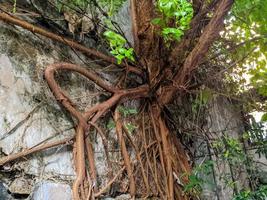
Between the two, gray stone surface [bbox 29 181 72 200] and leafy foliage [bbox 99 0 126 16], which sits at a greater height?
leafy foliage [bbox 99 0 126 16]

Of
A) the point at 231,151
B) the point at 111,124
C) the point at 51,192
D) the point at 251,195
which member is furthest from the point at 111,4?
the point at 251,195

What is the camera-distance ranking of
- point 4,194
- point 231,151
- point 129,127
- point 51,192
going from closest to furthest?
point 4,194 < point 51,192 < point 129,127 < point 231,151

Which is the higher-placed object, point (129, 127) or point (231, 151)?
point (129, 127)

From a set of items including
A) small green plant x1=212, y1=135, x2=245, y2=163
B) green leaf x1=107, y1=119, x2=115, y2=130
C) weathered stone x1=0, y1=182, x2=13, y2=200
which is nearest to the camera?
weathered stone x1=0, y1=182, x2=13, y2=200

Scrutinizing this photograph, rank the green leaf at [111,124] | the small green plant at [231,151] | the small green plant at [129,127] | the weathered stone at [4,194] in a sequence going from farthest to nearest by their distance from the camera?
the small green plant at [231,151], the small green plant at [129,127], the green leaf at [111,124], the weathered stone at [4,194]

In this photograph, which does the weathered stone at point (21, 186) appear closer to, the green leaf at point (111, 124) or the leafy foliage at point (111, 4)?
the green leaf at point (111, 124)

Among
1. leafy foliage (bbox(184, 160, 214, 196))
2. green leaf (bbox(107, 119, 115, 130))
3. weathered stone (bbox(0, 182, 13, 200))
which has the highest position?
green leaf (bbox(107, 119, 115, 130))

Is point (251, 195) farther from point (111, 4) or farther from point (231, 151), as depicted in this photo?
point (111, 4)

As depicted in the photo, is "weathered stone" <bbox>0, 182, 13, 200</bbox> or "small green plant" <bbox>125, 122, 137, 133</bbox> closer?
"weathered stone" <bbox>0, 182, 13, 200</bbox>

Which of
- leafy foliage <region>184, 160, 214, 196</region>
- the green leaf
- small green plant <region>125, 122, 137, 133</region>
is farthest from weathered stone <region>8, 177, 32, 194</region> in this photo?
leafy foliage <region>184, 160, 214, 196</region>

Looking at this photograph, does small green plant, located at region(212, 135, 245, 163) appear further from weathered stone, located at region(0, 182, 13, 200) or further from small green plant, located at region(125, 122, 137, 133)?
weathered stone, located at region(0, 182, 13, 200)

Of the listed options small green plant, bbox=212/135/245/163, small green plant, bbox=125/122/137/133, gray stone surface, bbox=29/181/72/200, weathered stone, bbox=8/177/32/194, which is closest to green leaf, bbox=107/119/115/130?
small green plant, bbox=125/122/137/133

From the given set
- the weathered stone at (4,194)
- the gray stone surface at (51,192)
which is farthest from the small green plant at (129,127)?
the weathered stone at (4,194)

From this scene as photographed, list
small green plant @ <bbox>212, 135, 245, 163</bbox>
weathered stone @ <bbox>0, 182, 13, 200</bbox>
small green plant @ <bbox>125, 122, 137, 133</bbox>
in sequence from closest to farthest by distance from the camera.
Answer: weathered stone @ <bbox>0, 182, 13, 200</bbox> → small green plant @ <bbox>125, 122, 137, 133</bbox> → small green plant @ <bbox>212, 135, 245, 163</bbox>
